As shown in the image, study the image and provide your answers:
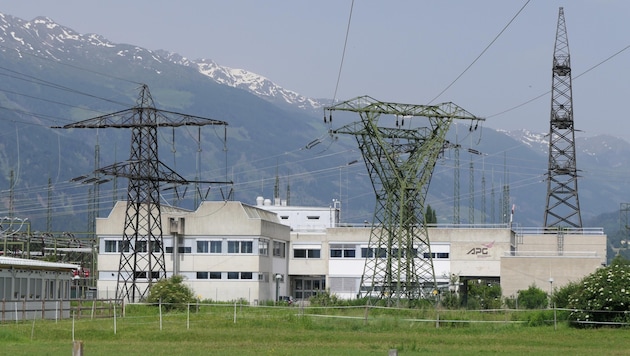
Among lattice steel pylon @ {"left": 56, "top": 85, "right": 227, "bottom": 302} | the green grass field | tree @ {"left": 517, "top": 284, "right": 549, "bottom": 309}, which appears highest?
lattice steel pylon @ {"left": 56, "top": 85, "right": 227, "bottom": 302}

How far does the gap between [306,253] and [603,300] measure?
5937 cm

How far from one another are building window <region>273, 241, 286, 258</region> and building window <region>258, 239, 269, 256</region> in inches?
118

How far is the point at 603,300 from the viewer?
2115 inches

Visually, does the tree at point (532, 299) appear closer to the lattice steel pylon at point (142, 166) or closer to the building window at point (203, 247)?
the lattice steel pylon at point (142, 166)

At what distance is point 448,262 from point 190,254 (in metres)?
24.2

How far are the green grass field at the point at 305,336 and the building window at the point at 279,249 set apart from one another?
40.7 meters

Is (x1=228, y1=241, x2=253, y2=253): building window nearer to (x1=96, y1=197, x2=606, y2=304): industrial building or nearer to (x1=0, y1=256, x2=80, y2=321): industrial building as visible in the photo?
(x1=96, y1=197, x2=606, y2=304): industrial building

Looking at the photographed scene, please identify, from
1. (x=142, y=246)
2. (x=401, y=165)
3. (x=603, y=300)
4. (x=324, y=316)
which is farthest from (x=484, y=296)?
(x=603, y=300)

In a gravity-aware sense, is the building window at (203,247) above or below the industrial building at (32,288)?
above

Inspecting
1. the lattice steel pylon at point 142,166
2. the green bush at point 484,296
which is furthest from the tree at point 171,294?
the green bush at point 484,296

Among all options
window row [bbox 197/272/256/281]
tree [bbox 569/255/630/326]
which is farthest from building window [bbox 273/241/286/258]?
tree [bbox 569/255/630/326]

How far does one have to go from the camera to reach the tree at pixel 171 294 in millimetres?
75625

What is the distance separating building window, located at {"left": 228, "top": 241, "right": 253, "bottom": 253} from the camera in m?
99.2

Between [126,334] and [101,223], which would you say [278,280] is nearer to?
[101,223]
